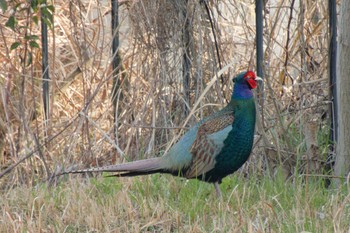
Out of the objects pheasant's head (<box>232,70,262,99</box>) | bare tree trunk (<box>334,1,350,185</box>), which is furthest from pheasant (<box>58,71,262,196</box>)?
bare tree trunk (<box>334,1,350,185</box>)

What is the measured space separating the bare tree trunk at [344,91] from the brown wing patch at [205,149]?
0.70 metres

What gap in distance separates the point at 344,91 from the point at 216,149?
88cm

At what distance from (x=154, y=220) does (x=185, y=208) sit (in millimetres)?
266

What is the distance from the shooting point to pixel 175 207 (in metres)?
5.02

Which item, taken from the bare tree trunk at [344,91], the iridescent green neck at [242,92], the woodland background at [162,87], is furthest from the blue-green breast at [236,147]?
the woodland background at [162,87]

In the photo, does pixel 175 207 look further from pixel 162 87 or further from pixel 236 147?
pixel 162 87

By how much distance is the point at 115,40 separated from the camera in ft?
24.0

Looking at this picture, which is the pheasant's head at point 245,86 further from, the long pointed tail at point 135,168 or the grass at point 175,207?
the long pointed tail at point 135,168

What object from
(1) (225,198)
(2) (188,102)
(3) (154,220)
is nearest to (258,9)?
(2) (188,102)

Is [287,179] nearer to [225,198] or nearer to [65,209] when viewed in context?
[225,198]

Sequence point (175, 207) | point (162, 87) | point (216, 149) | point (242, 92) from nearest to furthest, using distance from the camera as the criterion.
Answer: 1. point (175, 207)
2. point (216, 149)
3. point (242, 92)
4. point (162, 87)

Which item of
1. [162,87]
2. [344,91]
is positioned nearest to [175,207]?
[344,91]

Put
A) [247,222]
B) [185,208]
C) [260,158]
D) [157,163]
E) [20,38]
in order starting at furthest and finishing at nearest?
[20,38] → [260,158] → [157,163] → [185,208] → [247,222]

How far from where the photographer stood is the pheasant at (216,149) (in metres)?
5.52
